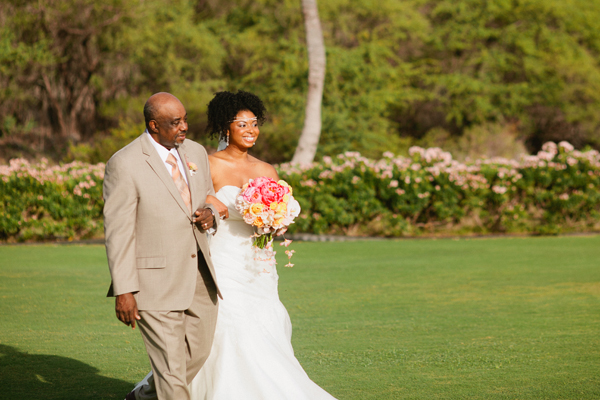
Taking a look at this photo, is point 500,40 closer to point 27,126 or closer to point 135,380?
point 27,126

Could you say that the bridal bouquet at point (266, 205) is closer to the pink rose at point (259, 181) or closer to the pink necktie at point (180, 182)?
the pink rose at point (259, 181)

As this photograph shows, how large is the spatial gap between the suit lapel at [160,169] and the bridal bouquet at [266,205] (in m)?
0.73

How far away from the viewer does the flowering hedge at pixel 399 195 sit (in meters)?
15.9

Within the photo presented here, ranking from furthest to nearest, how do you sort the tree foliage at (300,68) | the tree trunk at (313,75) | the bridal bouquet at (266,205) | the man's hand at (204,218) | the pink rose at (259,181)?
the tree foliage at (300,68) < the tree trunk at (313,75) < the pink rose at (259,181) < the bridal bouquet at (266,205) < the man's hand at (204,218)

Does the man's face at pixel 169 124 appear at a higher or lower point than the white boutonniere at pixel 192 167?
higher

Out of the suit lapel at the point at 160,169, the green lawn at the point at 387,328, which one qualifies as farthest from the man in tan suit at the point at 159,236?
the green lawn at the point at 387,328

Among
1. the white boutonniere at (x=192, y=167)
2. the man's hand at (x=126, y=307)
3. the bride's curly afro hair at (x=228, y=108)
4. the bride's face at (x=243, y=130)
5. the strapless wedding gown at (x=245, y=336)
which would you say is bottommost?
the strapless wedding gown at (x=245, y=336)

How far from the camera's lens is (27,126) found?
94.2ft

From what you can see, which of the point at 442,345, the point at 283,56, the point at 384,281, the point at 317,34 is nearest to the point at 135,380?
A: the point at 442,345

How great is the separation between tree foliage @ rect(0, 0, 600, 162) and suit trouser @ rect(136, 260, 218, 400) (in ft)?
64.2

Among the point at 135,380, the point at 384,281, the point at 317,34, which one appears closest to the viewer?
the point at 135,380

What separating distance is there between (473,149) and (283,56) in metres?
9.27

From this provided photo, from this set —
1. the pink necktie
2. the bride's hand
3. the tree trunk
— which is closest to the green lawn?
the bride's hand

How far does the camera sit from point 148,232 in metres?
3.78
